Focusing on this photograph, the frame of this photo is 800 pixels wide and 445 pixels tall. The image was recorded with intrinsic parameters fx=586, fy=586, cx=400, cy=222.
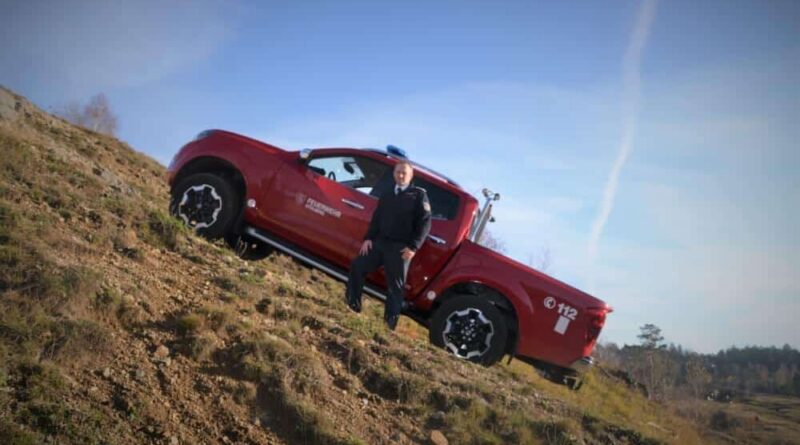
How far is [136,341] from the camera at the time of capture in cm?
385

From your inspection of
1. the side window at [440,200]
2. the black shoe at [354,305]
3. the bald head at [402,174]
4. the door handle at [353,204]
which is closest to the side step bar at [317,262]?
the black shoe at [354,305]

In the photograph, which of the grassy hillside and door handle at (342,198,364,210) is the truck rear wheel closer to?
the grassy hillside

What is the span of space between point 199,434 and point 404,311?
347cm

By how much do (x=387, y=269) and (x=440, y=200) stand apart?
3.71 ft

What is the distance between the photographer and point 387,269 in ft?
19.5

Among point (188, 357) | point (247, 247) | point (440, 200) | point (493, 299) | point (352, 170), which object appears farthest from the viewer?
point (247, 247)

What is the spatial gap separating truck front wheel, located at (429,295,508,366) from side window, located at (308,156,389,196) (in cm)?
165

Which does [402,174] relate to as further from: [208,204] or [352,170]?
[208,204]

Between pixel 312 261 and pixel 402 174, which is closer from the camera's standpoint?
pixel 402 174

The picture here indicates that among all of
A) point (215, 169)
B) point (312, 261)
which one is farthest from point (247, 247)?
point (312, 261)

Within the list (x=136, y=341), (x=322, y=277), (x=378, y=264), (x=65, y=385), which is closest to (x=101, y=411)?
(x=65, y=385)

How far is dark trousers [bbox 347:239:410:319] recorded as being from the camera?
5.90 m

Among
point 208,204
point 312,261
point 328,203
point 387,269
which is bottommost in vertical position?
point 312,261

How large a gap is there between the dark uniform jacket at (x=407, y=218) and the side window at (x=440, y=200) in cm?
61
